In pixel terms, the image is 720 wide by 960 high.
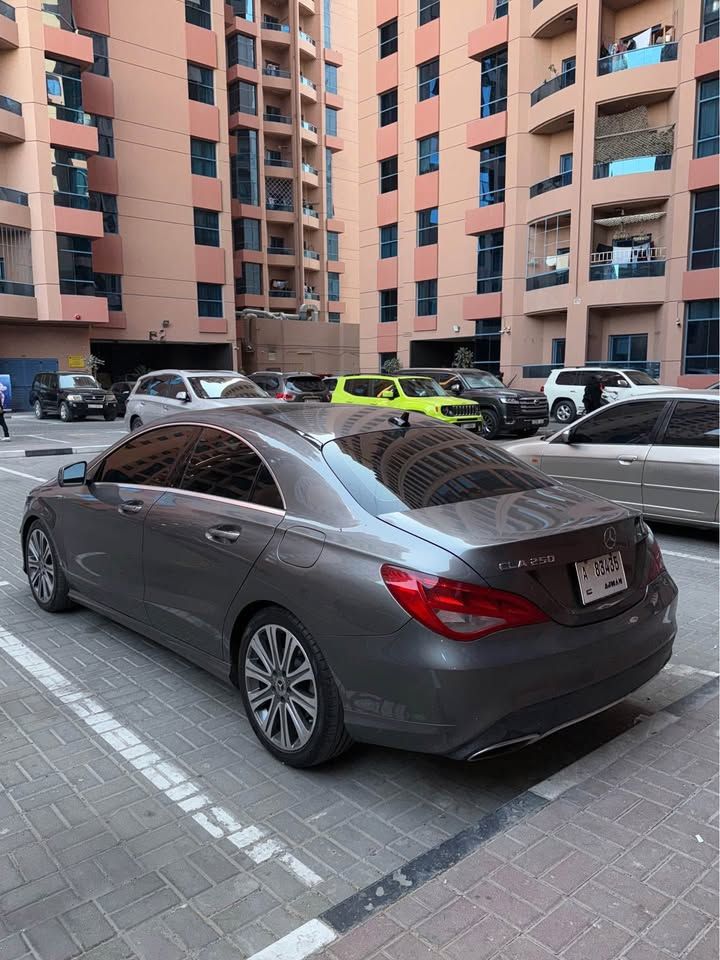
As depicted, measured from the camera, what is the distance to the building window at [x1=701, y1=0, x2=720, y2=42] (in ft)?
85.6

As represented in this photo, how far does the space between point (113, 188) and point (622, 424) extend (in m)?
35.3

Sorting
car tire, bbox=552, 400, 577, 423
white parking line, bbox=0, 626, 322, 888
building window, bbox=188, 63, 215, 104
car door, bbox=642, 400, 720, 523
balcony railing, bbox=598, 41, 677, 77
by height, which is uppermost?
building window, bbox=188, 63, 215, 104

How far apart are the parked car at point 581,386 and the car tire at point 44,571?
19111mm

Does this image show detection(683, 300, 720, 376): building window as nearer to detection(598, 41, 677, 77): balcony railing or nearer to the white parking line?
detection(598, 41, 677, 77): balcony railing

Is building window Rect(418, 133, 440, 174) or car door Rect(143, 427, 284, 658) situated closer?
car door Rect(143, 427, 284, 658)

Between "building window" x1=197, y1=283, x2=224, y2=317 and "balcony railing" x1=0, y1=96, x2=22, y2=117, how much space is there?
469 inches

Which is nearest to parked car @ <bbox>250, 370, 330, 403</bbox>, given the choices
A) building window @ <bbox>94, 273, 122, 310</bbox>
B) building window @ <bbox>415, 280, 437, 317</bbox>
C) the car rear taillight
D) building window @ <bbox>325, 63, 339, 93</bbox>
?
the car rear taillight

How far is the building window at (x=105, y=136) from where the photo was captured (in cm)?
3612

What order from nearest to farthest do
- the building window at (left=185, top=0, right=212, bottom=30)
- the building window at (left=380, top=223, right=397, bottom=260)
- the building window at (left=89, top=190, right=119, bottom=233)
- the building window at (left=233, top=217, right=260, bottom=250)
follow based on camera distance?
the building window at (left=89, top=190, right=119, bottom=233) → the building window at (left=185, top=0, right=212, bottom=30) → the building window at (left=380, top=223, right=397, bottom=260) → the building window at (left=233, top=217, right=260, bottom=250)

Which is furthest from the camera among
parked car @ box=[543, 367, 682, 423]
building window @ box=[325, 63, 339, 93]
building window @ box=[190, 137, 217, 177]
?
building window @ box=[325, 63, 339, 93]

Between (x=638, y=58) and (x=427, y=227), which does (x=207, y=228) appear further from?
(x=638, y=58)

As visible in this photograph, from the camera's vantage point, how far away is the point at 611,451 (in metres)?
7.88

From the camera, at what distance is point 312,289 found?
5800 centimetres

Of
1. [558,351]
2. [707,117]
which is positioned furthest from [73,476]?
[558,351]
